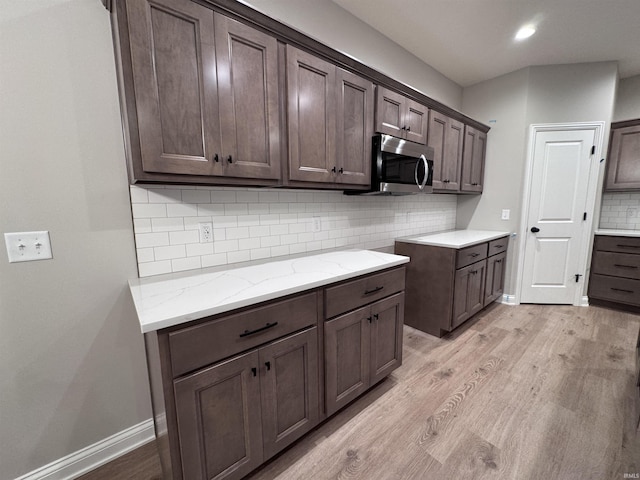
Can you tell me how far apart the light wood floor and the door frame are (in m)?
0.95

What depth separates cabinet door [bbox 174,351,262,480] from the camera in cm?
97

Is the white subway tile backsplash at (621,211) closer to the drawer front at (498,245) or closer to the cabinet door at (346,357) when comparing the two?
the drawer front at (498,245)

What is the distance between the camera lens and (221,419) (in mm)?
1063

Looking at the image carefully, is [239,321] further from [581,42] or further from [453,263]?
[581,42]

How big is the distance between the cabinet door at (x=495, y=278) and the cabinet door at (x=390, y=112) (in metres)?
1.87

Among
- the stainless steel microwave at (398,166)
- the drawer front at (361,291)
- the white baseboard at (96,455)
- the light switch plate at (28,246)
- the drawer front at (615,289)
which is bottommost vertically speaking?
the white baseboard at (96,455)

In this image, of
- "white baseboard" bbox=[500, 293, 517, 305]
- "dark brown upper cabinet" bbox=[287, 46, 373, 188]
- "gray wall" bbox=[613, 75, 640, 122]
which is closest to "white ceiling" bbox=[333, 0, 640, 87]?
"gray wall" bbox=[613, 75, 640, 122]

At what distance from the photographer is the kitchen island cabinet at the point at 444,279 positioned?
2.41 m

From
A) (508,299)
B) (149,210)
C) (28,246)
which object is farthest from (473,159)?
(28,246)

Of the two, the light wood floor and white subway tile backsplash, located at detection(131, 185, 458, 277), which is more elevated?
white subway tile backsplash, located at detection(131, 185, 458, 277)

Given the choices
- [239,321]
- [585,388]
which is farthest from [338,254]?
[585,388]

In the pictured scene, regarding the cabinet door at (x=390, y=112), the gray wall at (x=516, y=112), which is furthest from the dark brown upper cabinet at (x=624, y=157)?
the cabinet door at (x=390, y=112)

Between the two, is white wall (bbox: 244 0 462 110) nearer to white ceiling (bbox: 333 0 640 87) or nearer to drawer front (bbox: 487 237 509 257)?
white ceiling (bbox: 333 0 640 87)

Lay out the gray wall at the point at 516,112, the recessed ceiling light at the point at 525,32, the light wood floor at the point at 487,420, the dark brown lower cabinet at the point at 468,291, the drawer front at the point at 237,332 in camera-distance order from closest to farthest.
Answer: the drawer front at the point at 237,332
the light wood floor at the point at 487,420
the recessed ceiling light at the point at 525,32
the dark brown lower cabinet at the point at 468,291
the gray wall at the point at 516,112
